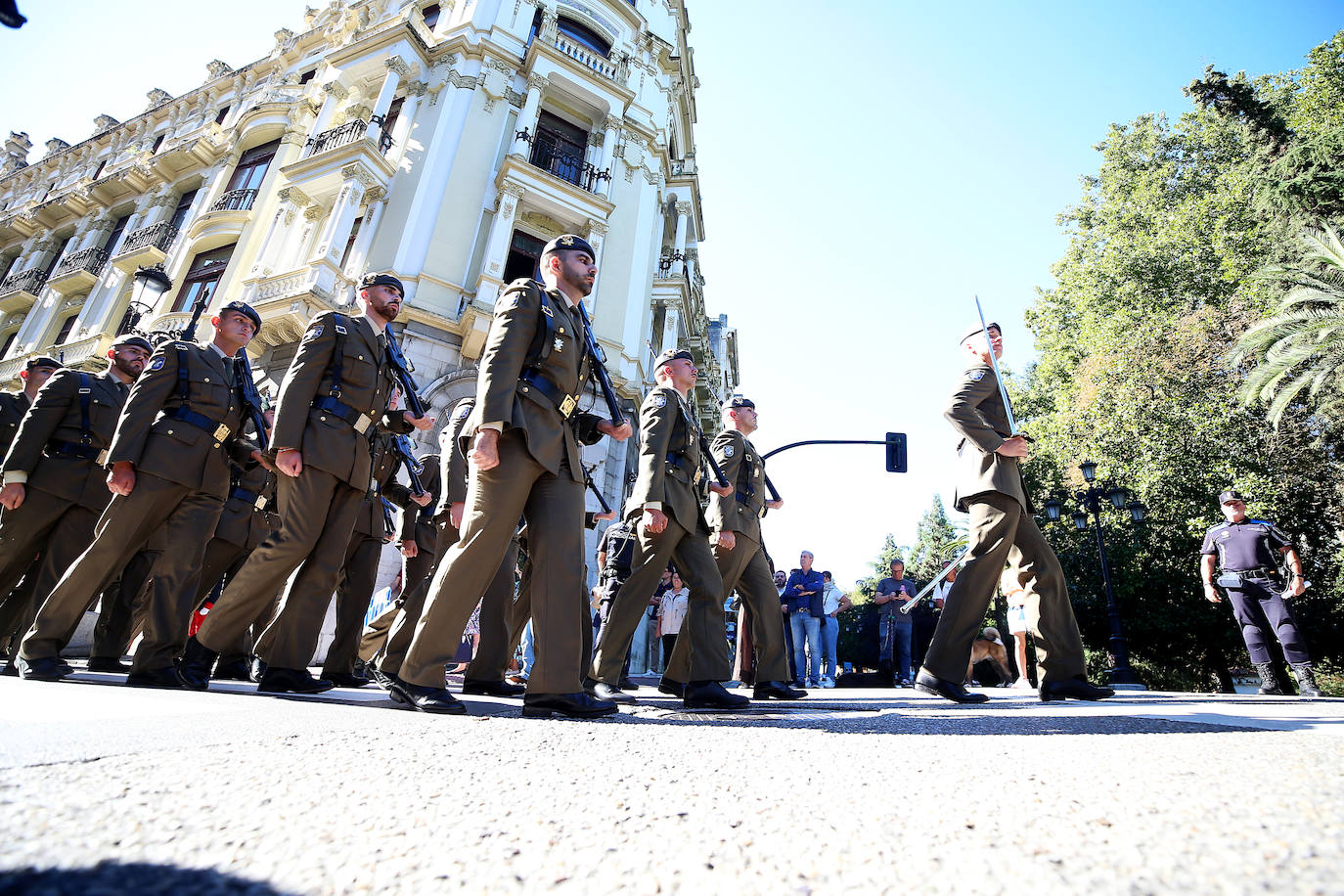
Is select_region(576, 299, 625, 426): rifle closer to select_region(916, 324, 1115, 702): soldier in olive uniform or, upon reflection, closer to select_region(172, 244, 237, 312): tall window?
select_region(916, 324, 1115, 702): soldier in olive uniform

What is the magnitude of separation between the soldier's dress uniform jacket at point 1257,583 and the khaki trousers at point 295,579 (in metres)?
8.17

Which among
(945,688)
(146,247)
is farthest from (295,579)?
(146,247)

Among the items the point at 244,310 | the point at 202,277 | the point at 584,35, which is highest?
the point at 584,35

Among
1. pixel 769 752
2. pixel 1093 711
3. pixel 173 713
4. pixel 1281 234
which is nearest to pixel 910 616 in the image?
pixel 1093 711

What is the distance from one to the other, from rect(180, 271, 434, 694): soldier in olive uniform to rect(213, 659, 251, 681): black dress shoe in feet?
3.47

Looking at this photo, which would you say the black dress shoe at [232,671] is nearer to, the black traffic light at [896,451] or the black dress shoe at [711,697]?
the black dress shoe at [711,697]

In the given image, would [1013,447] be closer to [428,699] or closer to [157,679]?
[428,699]

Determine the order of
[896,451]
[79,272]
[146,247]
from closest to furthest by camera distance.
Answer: [896,451]
[146,247]
[79,272]

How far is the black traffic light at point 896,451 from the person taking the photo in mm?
16922

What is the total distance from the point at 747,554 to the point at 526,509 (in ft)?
8.34

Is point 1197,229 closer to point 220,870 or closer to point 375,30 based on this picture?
point 375,30

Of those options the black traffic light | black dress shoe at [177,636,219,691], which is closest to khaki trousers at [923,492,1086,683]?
black dress shoe at [177,636,219,691]

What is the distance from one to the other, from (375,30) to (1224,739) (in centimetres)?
2254

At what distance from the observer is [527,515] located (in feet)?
10.7
